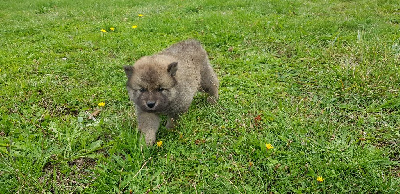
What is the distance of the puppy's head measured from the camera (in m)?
3.92

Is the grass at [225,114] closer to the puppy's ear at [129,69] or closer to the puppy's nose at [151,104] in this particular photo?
the puppy's nose at [151,104]

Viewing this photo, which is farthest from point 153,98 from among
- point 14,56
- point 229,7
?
point 229,7

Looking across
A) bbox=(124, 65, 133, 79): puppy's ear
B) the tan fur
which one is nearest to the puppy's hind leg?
the tan fur

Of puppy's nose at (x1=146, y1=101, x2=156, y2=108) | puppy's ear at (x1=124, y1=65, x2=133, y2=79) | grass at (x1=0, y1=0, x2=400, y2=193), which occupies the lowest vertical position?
grass at (x1=0, y1=0, x2=400, y2=193)

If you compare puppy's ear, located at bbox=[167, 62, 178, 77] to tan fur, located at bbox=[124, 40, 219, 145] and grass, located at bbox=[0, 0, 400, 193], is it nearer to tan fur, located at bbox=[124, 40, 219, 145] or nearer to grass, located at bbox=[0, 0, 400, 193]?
tan fur, located at bbox=[124, 40, 219, 145]

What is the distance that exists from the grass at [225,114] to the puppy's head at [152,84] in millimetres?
433

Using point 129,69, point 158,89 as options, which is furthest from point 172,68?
point 129,69

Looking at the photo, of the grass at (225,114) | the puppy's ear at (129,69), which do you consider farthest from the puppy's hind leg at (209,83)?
the puppy's ear at (129,69)

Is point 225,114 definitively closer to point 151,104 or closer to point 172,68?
point 172,68

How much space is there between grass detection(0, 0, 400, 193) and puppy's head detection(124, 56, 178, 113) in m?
0.43

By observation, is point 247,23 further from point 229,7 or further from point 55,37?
point 55,37

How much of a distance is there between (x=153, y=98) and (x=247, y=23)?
5878 mm

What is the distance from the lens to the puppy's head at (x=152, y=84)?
12.8 feet

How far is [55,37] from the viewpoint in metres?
8.30
